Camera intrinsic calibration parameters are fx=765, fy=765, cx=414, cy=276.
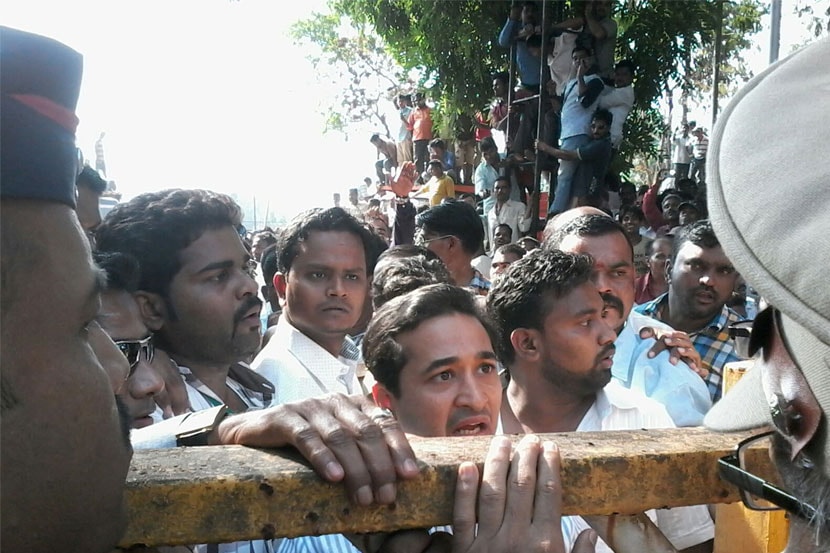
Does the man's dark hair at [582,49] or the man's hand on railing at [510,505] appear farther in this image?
the man's dark hair at [582,49]

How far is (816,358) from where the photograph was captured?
835 mm

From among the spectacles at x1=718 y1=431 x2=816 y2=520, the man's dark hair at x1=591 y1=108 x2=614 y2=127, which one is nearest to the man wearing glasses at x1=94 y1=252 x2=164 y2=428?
the spectacles at x1=718 y1=431 x2=816 y2=520

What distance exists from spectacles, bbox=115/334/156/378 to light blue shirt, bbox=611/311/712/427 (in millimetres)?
1870

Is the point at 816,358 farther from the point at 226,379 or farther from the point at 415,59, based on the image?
the point at 415,59

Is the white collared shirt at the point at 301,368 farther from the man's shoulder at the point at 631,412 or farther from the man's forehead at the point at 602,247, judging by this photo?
the man's forehead at the point at 602,247

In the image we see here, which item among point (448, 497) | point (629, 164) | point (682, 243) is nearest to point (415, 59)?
point (629, 164)

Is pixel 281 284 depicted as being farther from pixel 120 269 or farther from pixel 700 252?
pixel 700 252

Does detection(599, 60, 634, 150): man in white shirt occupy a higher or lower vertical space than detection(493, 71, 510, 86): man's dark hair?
lower

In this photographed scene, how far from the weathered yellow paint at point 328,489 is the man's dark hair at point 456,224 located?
418cm

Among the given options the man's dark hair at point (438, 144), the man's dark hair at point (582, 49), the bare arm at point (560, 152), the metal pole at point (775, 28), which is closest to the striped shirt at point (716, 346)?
the metal pole at point (775, 28)

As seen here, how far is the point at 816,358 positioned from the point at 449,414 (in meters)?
1.41

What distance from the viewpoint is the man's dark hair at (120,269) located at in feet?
7.43

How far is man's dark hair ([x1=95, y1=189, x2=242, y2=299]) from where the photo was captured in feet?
8.12

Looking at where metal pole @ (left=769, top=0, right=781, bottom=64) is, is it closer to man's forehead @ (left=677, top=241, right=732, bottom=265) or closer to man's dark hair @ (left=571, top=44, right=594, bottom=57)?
man's forehead @ (left=677, top=241, right=732, bottom=265)
